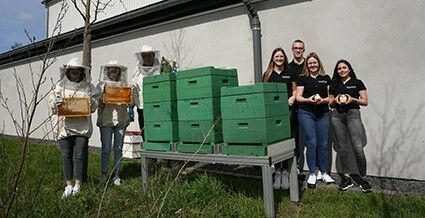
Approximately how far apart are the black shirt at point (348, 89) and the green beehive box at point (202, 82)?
1525 mm

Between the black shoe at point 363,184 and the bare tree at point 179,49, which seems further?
the bare tree at point 179,49

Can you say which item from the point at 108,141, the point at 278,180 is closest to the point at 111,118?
the point at 108,141

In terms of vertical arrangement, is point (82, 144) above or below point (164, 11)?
below

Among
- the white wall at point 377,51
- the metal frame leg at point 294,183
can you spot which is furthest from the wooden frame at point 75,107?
the white wall at point 377,51

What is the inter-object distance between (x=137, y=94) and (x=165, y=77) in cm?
130

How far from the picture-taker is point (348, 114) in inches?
176

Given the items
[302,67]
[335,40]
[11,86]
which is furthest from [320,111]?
[11,86]

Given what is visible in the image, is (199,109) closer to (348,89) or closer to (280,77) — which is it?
(280,77)

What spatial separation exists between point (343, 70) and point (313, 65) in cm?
40

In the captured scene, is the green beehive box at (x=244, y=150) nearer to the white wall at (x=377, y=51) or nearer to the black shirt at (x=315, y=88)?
the black shirt at (x=315, y=88)

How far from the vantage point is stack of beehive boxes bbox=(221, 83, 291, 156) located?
345 cm

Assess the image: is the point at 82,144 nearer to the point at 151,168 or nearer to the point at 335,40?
the point at 151,168

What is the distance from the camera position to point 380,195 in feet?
13.4

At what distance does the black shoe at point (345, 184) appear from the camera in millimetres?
4457
